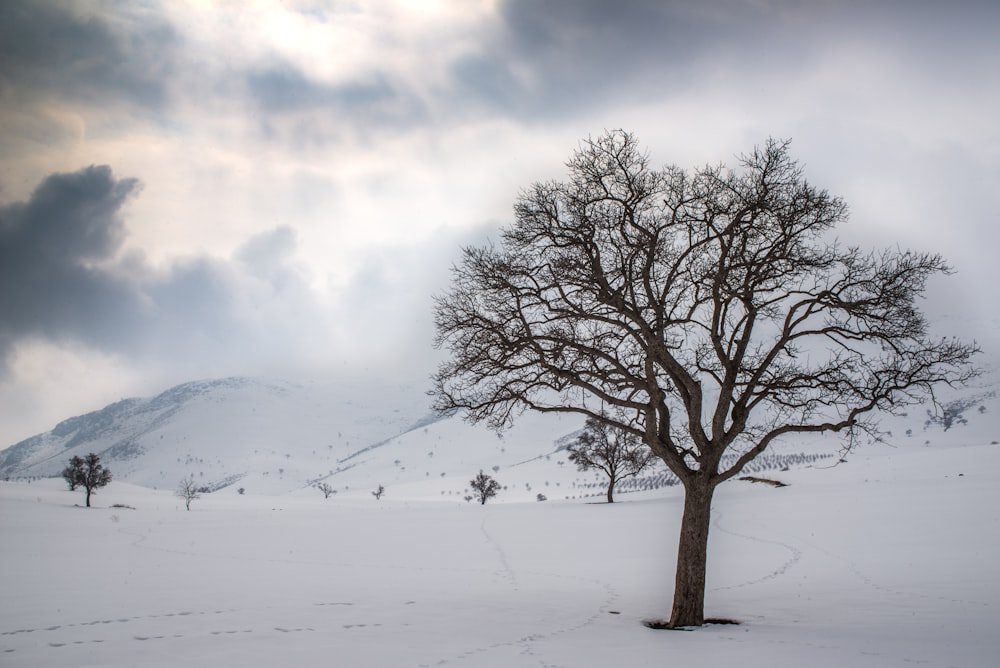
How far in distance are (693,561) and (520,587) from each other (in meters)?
7.93

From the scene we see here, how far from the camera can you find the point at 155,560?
71.2 feet

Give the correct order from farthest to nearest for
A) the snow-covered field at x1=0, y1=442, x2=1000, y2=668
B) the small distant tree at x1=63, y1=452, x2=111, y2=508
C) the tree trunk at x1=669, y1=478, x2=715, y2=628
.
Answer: the small distant tree at x1=63, y1=452, x2=111, y2=508 → the tree trunk at x1=669, y1=478, x2=715, y2=628 → the snow-covered field at x1=0, y1=442, x2=1000, y2=668

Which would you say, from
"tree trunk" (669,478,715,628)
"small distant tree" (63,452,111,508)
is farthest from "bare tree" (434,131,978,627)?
"small distant tree" (63,452,111,508)

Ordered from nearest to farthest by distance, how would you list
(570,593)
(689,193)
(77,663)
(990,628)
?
(77,663) < (990,628) < (689,193) < (570,593)

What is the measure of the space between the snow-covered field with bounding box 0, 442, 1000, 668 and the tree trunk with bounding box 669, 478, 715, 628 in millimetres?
753

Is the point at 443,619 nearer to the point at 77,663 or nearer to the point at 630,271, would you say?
the point at 77,663

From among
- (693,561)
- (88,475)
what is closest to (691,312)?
(693,561)

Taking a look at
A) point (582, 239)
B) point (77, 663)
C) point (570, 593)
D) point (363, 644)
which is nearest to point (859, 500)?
point (570, 593)

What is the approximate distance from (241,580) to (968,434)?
10137 cm

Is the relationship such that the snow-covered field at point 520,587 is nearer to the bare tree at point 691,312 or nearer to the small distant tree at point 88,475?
the bare tree at point 691,312

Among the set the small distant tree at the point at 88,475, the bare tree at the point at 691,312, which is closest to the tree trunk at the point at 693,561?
the bare tree at the point at 691,312

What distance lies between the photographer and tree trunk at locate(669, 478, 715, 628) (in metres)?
10.8

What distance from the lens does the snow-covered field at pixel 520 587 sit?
28.1ft

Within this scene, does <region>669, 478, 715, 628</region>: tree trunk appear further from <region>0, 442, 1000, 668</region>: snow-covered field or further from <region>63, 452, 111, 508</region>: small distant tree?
<region>63, 452, 111, 508</region>: small distant tree
